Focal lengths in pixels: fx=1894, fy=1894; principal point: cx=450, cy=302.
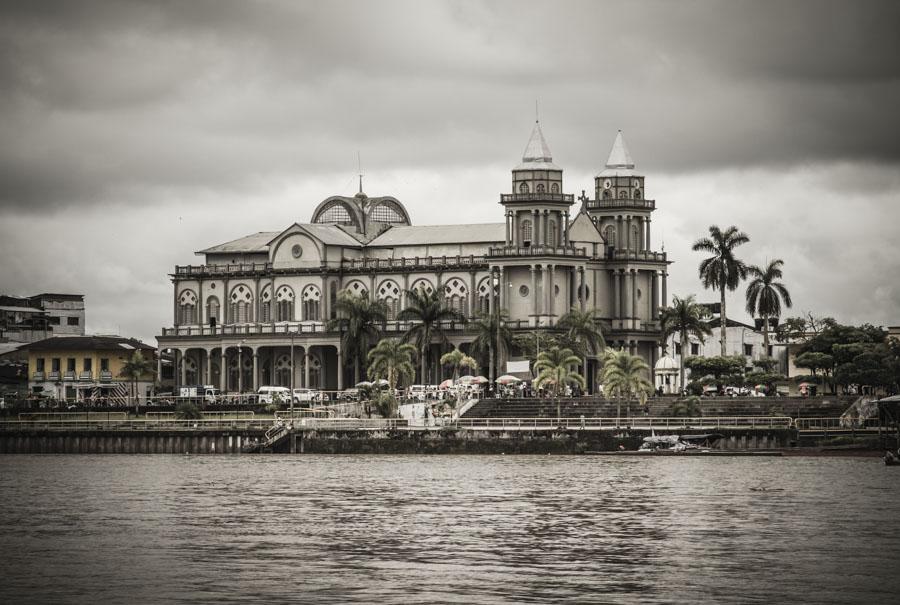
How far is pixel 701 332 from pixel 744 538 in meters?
76.3

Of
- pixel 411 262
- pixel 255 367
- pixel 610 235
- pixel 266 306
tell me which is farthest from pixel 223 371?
pixel 610 235

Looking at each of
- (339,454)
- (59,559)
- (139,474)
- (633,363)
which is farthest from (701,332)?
(59,559)

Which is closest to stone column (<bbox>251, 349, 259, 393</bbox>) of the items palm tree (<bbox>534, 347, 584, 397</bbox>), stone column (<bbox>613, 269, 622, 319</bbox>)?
stone column (<bbox>613, 269, 622, 319</bbox>)

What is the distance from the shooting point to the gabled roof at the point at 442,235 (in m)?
151

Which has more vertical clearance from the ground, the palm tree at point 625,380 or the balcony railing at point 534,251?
the balcony railing at point 534,251

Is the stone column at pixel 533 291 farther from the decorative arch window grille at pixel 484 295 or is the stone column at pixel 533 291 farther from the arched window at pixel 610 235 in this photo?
the arched window at pixel 610 235

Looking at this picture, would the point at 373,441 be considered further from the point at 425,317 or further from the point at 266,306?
the point at 266,306

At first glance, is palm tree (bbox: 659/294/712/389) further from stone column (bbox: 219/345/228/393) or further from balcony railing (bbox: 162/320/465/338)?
stone column (bbox: 219/345/228/393)

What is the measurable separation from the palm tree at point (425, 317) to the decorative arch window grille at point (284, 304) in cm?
1357

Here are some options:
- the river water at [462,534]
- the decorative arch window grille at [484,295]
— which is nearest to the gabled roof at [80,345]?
the decorative arch window grille at [484,295]

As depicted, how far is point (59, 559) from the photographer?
55.7 m

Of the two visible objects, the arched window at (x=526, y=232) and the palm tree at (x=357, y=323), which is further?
the palm tree at (x=357, y=323)

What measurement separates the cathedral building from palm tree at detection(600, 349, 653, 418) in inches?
843

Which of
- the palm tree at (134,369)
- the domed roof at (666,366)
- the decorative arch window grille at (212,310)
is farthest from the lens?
the decorative arch window grille at (212,310)
